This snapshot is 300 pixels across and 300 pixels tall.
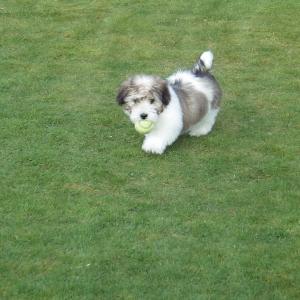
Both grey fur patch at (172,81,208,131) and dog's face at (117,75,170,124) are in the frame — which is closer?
dog's face at (117,75,170,124)

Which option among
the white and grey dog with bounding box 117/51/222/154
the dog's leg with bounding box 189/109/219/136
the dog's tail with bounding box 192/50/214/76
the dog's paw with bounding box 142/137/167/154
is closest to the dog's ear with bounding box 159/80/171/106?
the white and grey dog with bounding box 117/51/222/154

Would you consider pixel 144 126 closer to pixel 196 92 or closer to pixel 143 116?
pixel 143 116

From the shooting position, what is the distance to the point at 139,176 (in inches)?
265

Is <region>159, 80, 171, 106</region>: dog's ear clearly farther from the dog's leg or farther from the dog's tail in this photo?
the dog's tail

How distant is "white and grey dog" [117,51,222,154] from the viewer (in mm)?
6859

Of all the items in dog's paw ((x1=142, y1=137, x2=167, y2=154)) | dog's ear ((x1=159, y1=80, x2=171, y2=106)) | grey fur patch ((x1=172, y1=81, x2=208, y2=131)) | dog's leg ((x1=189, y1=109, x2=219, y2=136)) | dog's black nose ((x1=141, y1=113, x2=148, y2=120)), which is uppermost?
dog's ear ((x1=159, y1=80, x2=171, y2=106))

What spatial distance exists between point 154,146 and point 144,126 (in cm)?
A: 28

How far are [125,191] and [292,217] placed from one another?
1585mm

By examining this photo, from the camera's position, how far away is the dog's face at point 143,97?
684cm

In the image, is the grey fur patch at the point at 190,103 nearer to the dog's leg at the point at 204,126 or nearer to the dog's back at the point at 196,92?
the dog's back at the point at 196,92

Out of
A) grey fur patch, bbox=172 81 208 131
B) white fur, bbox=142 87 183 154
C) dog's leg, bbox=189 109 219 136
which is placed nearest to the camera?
white fur, bbox=142 87 183 154

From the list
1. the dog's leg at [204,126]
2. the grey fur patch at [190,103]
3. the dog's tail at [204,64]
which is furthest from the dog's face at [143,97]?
the dog's tail at [204,64]

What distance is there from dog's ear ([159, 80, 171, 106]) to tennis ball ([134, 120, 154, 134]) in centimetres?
26

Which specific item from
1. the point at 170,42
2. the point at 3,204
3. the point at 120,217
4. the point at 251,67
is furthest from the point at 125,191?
the point at 170,42
